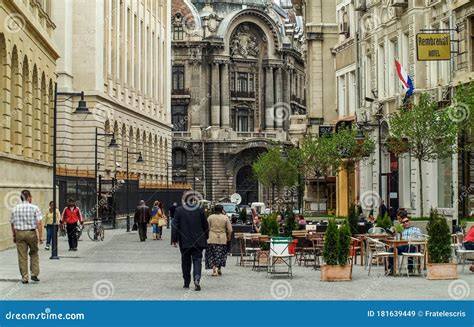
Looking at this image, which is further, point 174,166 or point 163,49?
point 174,166

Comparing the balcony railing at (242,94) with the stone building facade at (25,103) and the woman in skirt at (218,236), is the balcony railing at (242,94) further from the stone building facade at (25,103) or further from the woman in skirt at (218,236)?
the woman in skirt at (218,236)

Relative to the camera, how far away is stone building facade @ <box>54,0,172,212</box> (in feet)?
196

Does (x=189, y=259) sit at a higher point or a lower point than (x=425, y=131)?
lower

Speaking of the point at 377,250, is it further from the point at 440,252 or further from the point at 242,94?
the point at 242,94

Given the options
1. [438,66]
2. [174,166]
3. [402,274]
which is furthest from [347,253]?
[174,166]

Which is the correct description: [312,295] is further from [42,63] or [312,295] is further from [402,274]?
[42,63]

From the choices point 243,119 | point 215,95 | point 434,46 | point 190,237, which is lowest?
point 190,237

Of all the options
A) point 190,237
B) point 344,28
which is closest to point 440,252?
point 190,237

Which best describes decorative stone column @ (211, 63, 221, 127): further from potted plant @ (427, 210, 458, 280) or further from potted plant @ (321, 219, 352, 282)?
potted plant @ (427, 210, 458, 280)

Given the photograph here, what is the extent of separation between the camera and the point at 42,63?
4244 centimetres

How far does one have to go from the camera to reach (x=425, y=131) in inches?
1438

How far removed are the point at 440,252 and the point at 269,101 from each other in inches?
4288
